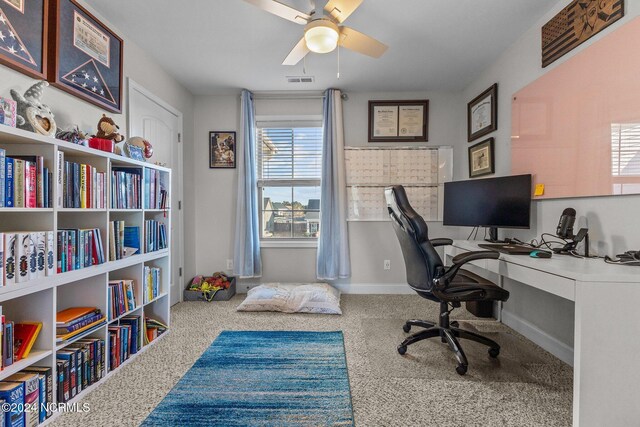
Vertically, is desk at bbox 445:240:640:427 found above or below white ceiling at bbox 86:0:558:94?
below

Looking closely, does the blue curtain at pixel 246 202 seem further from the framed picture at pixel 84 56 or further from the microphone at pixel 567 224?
the microphone at pixel 567 224

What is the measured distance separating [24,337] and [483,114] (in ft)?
12.4

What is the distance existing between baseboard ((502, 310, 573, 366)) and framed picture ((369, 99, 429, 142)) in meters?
2.08

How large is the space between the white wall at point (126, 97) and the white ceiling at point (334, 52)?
0.11 m

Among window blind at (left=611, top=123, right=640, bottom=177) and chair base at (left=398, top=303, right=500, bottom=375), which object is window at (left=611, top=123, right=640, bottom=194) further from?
chair base at (left=398, top=303, right=500, bottom=375)

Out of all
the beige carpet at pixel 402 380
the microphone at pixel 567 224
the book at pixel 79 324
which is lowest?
the beige carpet at pixel 402 380

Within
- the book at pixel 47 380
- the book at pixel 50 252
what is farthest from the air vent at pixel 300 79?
the book at pixel 47 380

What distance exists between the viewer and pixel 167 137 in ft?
9.68

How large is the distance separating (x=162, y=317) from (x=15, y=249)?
132cm

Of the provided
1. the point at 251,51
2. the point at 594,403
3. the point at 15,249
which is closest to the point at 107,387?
the point at 15,249

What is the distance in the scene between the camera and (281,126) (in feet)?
11.5

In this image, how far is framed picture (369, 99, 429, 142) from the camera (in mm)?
3400

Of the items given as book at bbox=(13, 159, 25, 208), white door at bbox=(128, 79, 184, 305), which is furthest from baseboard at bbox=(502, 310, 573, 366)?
white door at bbox=(128, 79, 184, 305)

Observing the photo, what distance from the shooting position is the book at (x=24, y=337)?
51.1 inches
